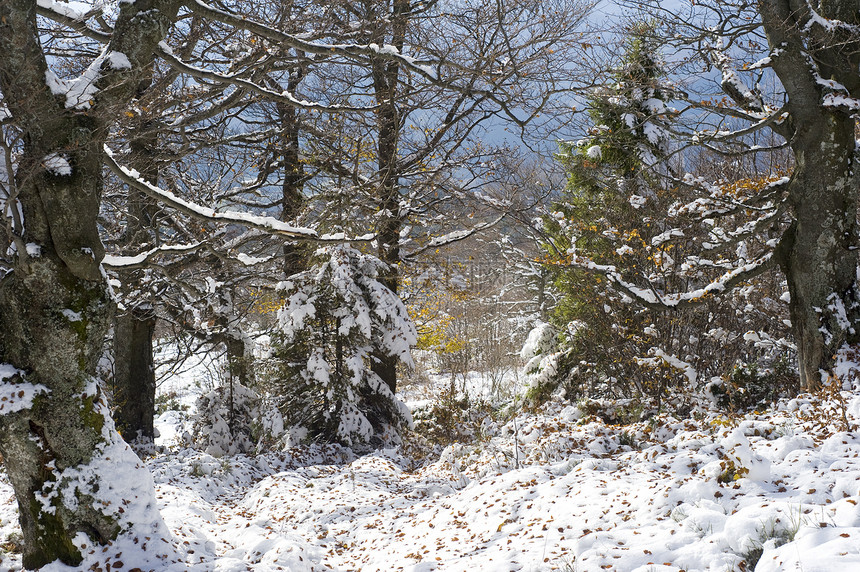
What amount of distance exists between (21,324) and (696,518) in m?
5.05

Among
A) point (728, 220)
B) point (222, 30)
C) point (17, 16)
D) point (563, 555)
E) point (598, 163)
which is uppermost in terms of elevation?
point (222, 30)

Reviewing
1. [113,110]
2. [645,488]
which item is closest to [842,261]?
[645,488]

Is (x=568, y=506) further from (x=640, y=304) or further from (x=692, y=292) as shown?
(x=640, y=304)

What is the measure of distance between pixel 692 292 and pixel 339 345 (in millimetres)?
6132

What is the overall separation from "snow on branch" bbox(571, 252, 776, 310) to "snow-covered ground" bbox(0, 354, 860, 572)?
1.44 metres

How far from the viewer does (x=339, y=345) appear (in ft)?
33.2

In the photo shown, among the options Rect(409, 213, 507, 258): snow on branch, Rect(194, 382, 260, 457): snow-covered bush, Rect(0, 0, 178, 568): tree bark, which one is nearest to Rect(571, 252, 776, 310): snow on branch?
Rect(409, 213, 507, 258): snow on branch

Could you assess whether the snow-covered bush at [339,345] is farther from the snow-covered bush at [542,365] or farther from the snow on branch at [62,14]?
the snow on branch at [62,14]

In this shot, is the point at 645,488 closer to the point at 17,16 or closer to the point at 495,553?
the point at 495,553

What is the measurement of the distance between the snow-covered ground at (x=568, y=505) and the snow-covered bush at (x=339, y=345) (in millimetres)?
1894

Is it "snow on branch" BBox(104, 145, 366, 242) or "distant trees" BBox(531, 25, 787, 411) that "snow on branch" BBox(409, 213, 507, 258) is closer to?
"distant trees" BBox(531, 25, 787, 411)

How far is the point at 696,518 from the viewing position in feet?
12.1

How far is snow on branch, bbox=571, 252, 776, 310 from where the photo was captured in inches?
257

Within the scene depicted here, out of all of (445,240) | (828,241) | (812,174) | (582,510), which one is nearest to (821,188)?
(812,174)
